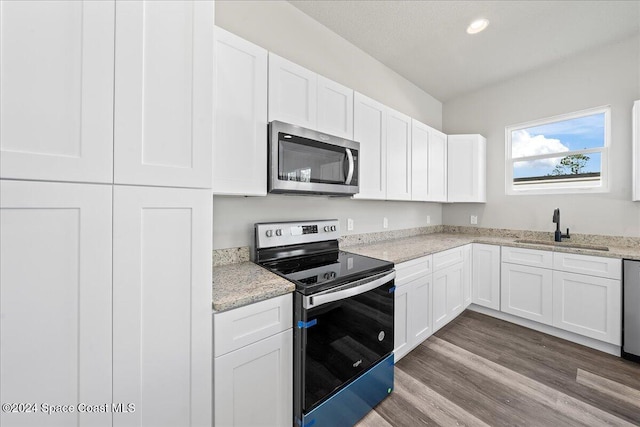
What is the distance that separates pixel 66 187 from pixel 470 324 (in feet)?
11.2

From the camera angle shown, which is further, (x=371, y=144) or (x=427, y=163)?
(x=427, y=163)

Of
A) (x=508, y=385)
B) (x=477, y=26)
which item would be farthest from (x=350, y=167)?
(x=508, y=385)

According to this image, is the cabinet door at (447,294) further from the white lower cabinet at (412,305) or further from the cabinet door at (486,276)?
the cabinet door at (486,276)

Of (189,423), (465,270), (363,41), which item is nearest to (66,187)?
(189,423)

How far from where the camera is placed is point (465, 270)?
2.85m

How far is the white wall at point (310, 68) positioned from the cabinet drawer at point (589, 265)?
4.84 ft

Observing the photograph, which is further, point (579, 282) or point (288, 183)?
point (579, 282)

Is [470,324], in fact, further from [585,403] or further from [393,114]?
[393,114]

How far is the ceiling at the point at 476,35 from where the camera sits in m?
2.03

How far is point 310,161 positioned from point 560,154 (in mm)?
3183

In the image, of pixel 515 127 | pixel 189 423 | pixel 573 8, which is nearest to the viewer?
pixel 189 423

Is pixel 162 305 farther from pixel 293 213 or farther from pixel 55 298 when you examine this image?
pixel 293 213

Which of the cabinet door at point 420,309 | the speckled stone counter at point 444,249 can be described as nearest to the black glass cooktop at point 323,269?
the speckled stone counter at point 444,249

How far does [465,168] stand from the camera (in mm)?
3291
